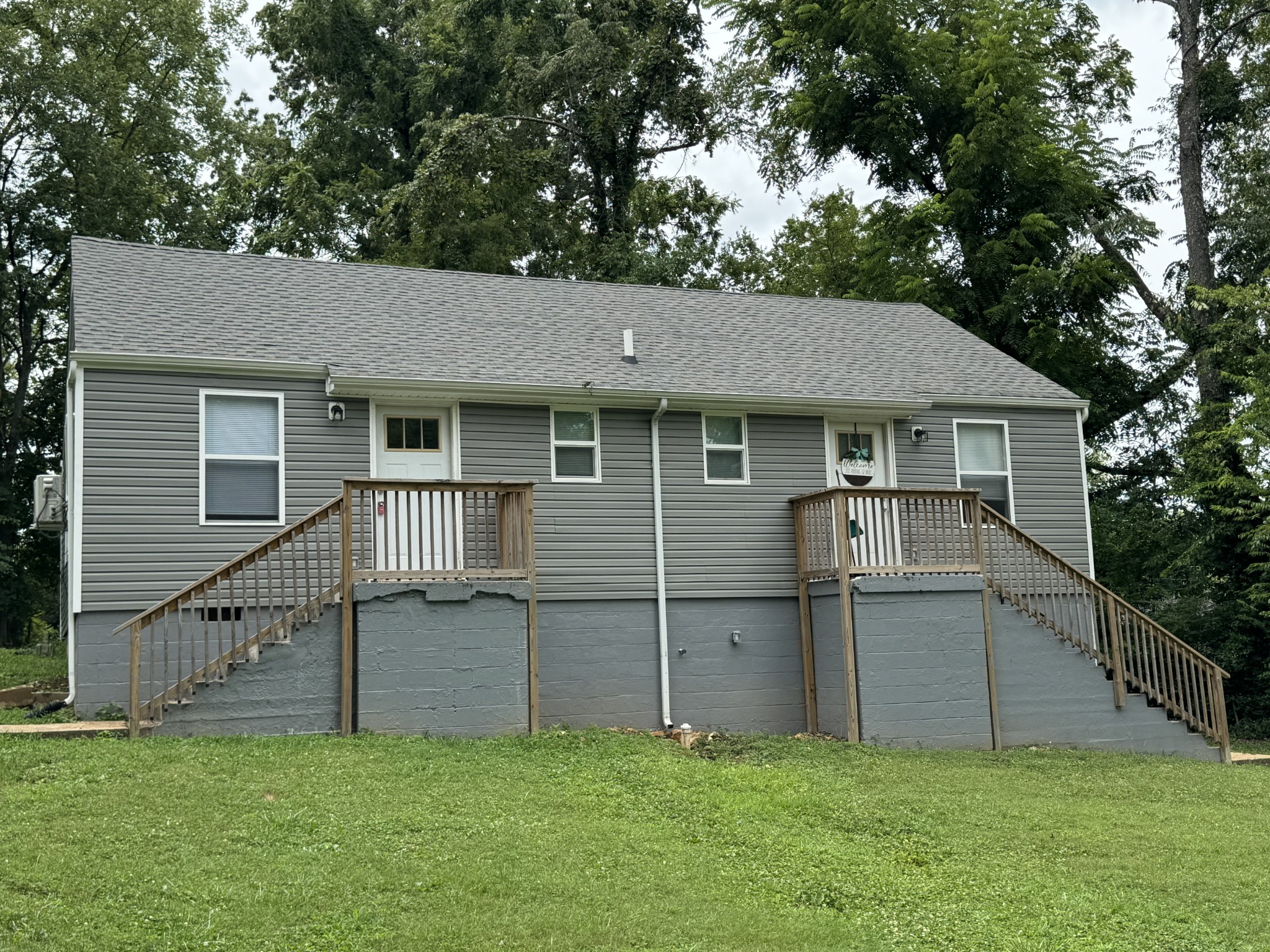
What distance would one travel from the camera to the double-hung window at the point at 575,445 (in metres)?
14.6

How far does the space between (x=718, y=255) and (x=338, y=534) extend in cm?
2072

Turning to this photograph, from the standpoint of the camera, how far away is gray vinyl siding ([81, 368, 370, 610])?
12508mm

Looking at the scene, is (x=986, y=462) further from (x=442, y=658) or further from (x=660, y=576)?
(x=442, y=658)

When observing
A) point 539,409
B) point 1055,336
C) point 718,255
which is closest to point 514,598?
point 539,409

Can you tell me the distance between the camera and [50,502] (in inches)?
599

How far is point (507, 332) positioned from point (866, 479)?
5.01 m

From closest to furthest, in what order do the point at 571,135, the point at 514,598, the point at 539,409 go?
1. the point at 514,598
2. the point at 539,409
3. the point at 571,135

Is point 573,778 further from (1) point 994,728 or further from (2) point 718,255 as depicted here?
(2) point 718,255

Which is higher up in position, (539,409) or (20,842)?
(539,409)

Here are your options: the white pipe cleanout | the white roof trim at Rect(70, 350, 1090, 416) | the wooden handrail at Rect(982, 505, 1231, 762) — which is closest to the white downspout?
the white roof trim at Rect(70, 350, 1090, 416)

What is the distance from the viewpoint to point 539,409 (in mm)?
14641

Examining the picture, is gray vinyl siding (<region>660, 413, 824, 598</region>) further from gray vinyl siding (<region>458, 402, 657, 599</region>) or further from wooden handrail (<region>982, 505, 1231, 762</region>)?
wooden handrail (<region>982, 505, 1231, 762</region>)

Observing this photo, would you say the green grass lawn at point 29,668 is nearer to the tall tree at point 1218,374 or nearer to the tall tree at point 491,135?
the tall tree at point 491,135

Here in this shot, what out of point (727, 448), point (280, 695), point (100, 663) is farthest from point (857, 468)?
point (100, 663)
